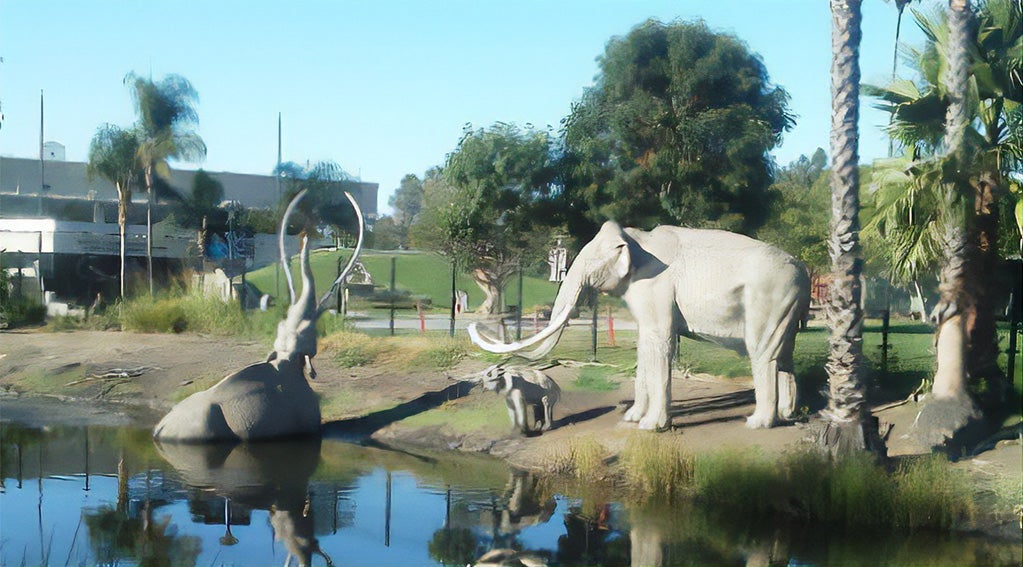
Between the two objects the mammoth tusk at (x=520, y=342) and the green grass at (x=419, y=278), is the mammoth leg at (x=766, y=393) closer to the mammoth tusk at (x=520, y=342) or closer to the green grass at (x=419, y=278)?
the mammoth tusk at (x=520, y=342)

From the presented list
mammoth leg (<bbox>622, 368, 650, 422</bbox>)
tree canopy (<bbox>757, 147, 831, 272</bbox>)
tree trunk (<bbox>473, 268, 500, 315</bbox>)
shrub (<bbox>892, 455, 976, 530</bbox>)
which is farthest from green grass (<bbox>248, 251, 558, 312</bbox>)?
shrub (<bbox>892, 455, 976, 530</bbox>)

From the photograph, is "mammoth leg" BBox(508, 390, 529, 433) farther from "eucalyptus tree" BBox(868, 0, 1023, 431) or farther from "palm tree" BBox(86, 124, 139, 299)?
"palm tree" BBox(86, 124, 139, 299)

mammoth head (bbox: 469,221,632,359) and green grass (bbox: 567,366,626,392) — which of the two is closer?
mammoth head (bbox: 469,221,632,359)

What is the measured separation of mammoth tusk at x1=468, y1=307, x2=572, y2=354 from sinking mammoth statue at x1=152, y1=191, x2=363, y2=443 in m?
2.48

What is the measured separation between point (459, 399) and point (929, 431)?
6307 mm

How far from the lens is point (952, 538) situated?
33.2ft

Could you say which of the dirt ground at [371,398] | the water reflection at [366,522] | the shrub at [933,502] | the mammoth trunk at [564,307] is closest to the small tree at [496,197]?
the dirt ground at [371,398]

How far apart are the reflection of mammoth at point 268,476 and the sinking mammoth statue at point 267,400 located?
177 millimetres

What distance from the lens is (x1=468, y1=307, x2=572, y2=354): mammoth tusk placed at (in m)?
13.3

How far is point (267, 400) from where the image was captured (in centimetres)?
1464

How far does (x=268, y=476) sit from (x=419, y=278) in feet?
60.5

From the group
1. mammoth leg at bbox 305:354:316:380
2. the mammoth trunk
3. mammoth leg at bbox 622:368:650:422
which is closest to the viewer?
mammoth leg at bbox 622:368:650:422

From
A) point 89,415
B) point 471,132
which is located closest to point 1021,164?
point 471,132

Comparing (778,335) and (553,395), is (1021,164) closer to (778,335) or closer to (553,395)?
(778,335)
